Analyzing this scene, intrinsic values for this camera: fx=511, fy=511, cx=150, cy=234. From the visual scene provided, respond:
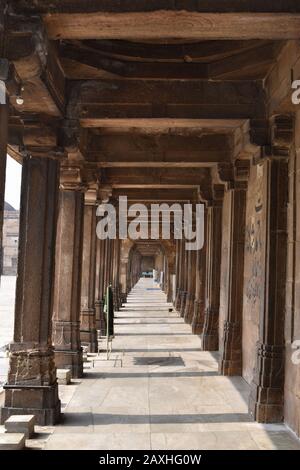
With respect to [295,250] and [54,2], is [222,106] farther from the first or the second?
[54,2]

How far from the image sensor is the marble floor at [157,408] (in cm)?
570

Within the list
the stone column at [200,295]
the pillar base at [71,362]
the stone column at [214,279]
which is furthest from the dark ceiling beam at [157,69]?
the stone column at [200,295]

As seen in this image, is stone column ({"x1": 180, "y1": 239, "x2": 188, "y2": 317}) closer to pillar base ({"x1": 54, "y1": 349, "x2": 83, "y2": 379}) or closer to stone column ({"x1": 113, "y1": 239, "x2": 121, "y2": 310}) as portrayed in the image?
stone column ({"x1": 113, "y1": 239, "x2": 121, "y2": 310})

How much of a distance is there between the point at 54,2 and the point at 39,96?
1.57 metres

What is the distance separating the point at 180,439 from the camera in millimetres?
5762

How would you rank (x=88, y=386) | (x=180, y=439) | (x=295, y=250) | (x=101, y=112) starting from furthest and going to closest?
(x=88, y=386), (x=101, y=112), (x=295, y=250), (x=180, y=439)

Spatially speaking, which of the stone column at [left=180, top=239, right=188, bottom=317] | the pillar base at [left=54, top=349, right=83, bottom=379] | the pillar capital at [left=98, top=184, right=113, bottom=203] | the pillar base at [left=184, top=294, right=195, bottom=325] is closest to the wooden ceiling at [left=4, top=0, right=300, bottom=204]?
the pillar base at [left=54, top=349, right=83, bottom=379]

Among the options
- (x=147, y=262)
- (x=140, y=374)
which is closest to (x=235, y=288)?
(x=140, y=374)

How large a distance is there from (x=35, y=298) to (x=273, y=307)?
3112mm

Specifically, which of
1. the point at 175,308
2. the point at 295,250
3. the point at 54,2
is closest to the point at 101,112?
the point at 54,2

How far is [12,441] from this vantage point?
5207mm

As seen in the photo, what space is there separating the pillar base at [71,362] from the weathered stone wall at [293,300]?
3920 millimetres

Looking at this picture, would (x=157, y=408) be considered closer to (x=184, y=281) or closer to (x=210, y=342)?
(x=210, y=342)

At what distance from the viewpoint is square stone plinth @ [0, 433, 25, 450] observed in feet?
16.9
